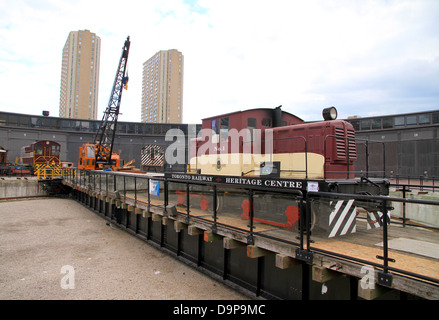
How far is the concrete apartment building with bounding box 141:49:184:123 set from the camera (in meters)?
96.6

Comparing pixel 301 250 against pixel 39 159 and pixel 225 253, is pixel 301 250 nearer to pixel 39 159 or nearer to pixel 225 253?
pixel 225 253

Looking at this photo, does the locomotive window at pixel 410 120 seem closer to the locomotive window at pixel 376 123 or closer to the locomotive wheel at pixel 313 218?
the locomotive window at pixel 376 123

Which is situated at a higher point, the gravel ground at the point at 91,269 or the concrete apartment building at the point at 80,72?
the concrete apartment building at the point at 80,72

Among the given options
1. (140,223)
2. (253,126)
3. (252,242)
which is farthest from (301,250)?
(140,223)

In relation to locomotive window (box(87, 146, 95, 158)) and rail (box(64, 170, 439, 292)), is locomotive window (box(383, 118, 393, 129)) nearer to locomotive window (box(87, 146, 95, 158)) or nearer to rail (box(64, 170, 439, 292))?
rail (box(64, 170, 439, 292))

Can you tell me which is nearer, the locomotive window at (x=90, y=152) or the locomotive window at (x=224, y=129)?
the locomotive window at (x=224, y=129)

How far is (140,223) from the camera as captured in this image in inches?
452

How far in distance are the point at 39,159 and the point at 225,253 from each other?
105 ft

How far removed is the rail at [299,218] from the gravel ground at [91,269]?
1.66 metres

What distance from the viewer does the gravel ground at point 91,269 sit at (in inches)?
250

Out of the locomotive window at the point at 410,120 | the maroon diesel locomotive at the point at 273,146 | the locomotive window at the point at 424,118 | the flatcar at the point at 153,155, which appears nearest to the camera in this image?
the maroon diesel locomotive at the point at 273,146

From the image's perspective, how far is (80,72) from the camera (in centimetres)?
10375

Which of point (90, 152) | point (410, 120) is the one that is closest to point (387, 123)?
point (410, 120)

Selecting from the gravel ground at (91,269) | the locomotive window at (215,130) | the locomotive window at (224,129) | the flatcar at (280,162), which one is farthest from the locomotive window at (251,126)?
the gravel ground at (91,269)
